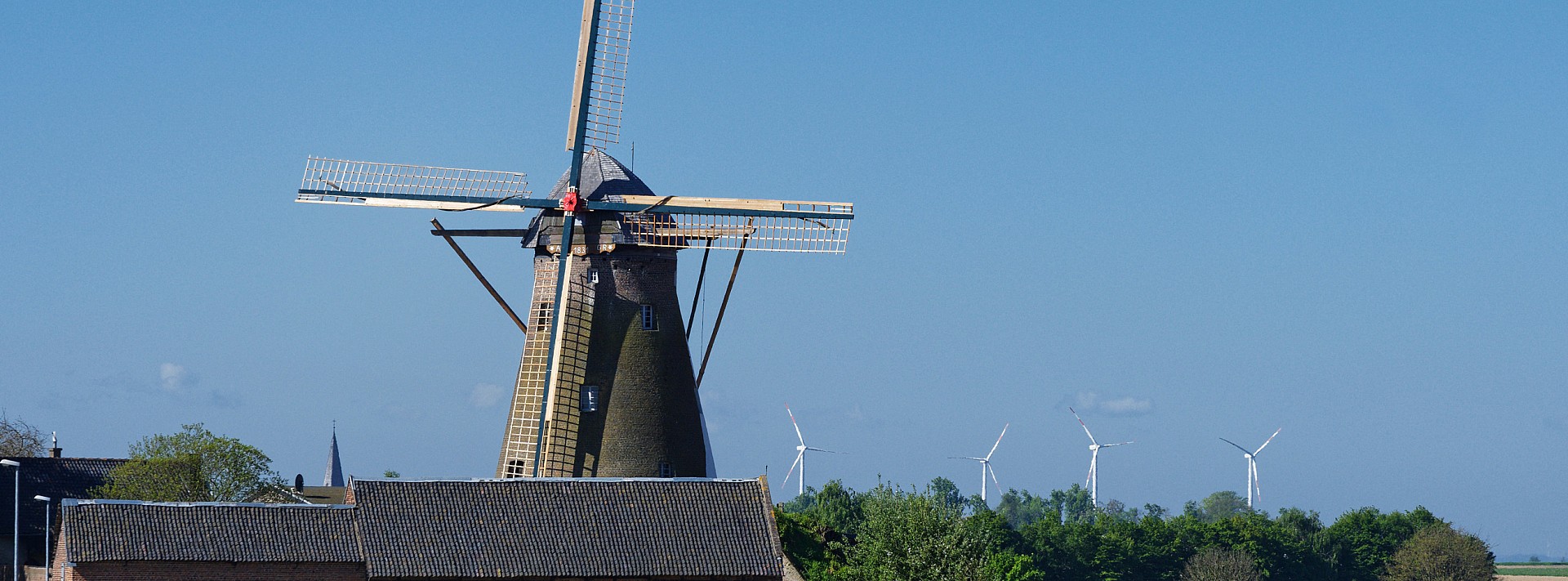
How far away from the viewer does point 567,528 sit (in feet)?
152

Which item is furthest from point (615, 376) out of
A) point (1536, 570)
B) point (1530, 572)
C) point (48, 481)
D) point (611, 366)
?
point (1536, 570)

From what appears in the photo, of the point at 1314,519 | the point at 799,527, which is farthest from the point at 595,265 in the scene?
the point at 1314,519

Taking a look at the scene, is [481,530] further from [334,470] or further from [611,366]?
[334,470]

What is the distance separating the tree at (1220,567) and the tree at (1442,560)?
8.57 m

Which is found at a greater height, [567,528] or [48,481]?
[48,481]

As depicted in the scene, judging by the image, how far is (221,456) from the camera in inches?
2245

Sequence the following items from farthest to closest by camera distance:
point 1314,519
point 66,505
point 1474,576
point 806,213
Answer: point 1314,519, point 1474,576, point 806,213, point 66,505

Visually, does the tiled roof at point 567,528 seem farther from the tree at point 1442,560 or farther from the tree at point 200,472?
the tree at point 1442,560

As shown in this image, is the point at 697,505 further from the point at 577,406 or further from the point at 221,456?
the point at 221,456

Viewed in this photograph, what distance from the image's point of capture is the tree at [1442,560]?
10719 cm

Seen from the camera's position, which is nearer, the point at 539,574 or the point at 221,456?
the point at 539,574

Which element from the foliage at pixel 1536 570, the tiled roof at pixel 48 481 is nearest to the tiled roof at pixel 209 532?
the tiled roof at pixel 48 481

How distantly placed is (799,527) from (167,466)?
19.1m

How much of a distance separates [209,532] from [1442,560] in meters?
80.2
